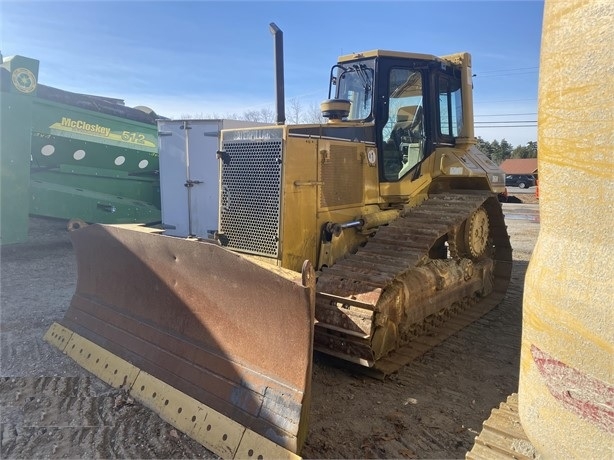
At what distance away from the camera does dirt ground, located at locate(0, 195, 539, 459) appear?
2.99 metres

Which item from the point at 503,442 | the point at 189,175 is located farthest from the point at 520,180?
the point at 503,442

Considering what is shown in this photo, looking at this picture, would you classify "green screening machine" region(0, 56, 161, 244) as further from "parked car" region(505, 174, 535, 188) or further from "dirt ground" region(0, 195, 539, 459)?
"parked car" region(505, 174, 535, 188)

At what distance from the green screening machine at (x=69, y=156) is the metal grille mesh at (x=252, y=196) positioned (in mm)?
3976

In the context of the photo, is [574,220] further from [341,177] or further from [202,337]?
[341,177]

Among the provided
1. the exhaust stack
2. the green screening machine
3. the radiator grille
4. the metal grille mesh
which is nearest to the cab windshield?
the radiator grille

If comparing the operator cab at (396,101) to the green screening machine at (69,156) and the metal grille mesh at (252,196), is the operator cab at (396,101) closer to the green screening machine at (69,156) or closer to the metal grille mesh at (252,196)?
the metal grille mesh at (252,196)

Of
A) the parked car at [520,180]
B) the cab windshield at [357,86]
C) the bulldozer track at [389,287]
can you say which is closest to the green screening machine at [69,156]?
the cab windshield at [357,86]

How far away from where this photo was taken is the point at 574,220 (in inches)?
60.1

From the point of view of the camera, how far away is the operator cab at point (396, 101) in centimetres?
509

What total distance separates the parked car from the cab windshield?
40108 mm

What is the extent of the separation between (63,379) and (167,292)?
1094mm

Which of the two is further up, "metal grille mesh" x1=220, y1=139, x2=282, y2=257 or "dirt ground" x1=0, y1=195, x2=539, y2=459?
"metal grille mesh" x1=220, y1=139, x2=282, y2=257

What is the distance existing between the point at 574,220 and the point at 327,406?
8.32 feet

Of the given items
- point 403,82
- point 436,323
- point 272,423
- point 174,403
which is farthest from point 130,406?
point 403,82
